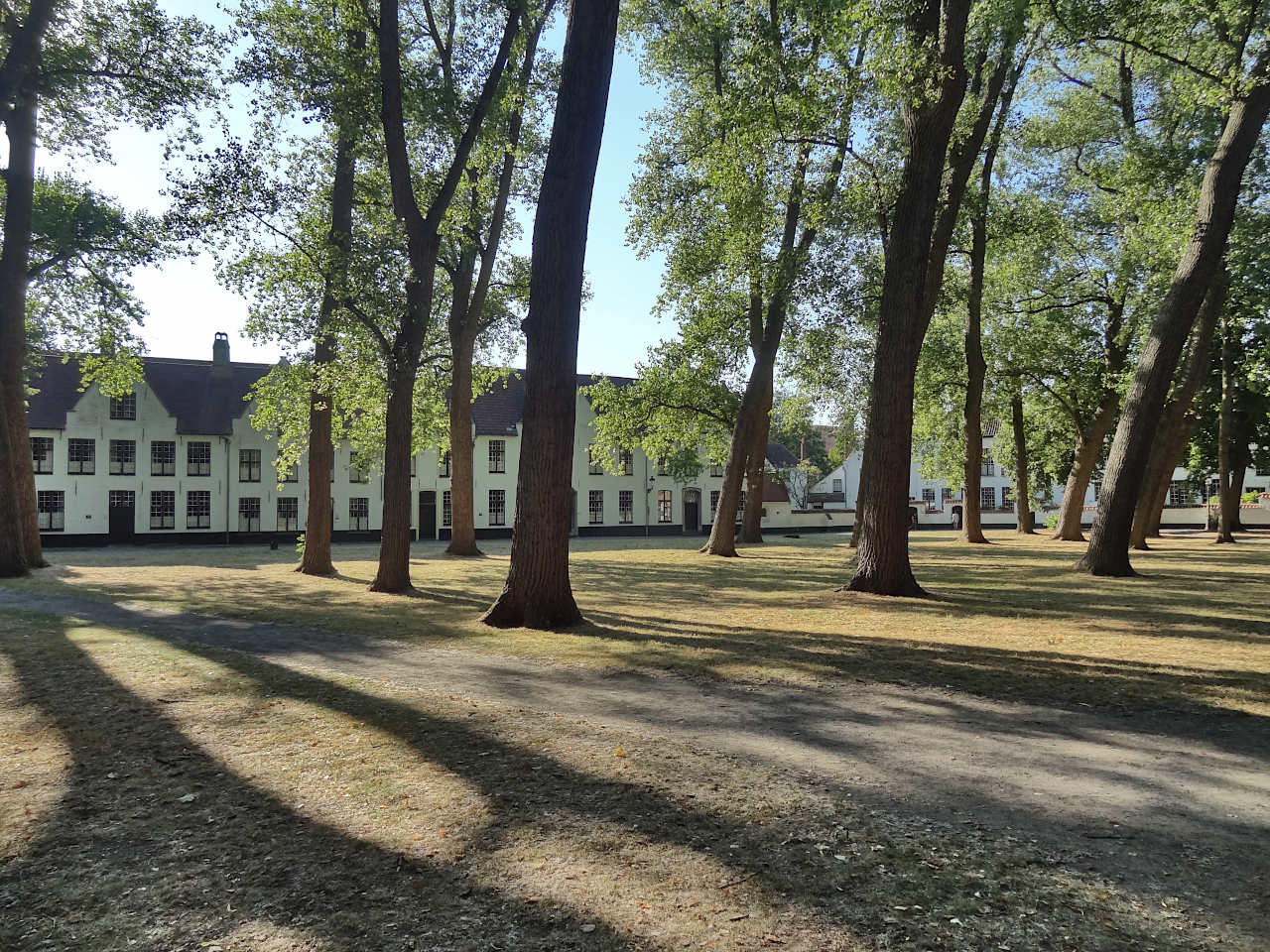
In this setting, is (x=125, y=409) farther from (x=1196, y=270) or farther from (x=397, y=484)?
(x=1196, y=270)

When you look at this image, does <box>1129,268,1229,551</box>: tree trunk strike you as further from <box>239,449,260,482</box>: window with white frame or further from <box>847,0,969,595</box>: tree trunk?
<box>239,449,260,482</box>: window with white frame

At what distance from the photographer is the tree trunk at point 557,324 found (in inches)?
424

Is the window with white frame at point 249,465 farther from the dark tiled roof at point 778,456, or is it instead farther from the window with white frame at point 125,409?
the dark tiled roof at point 778,456

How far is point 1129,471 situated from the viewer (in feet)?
52.4

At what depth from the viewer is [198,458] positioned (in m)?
43.2

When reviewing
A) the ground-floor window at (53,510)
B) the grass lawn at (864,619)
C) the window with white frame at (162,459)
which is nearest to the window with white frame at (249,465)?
the window with white frame at (162,459)

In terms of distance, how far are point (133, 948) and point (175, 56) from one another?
74.6 ft

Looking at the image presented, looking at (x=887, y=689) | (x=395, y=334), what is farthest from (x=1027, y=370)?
(x=887, y=689)

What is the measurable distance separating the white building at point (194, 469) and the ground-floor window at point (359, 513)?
57 mm

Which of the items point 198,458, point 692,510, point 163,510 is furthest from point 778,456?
point 163,510

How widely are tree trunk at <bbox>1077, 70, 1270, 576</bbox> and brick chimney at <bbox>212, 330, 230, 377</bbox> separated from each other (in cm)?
4553

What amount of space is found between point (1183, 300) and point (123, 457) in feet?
149

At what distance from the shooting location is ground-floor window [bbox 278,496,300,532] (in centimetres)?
4444

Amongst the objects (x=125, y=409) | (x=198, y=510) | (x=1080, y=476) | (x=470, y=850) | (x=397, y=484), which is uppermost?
(x=125, y=409)
